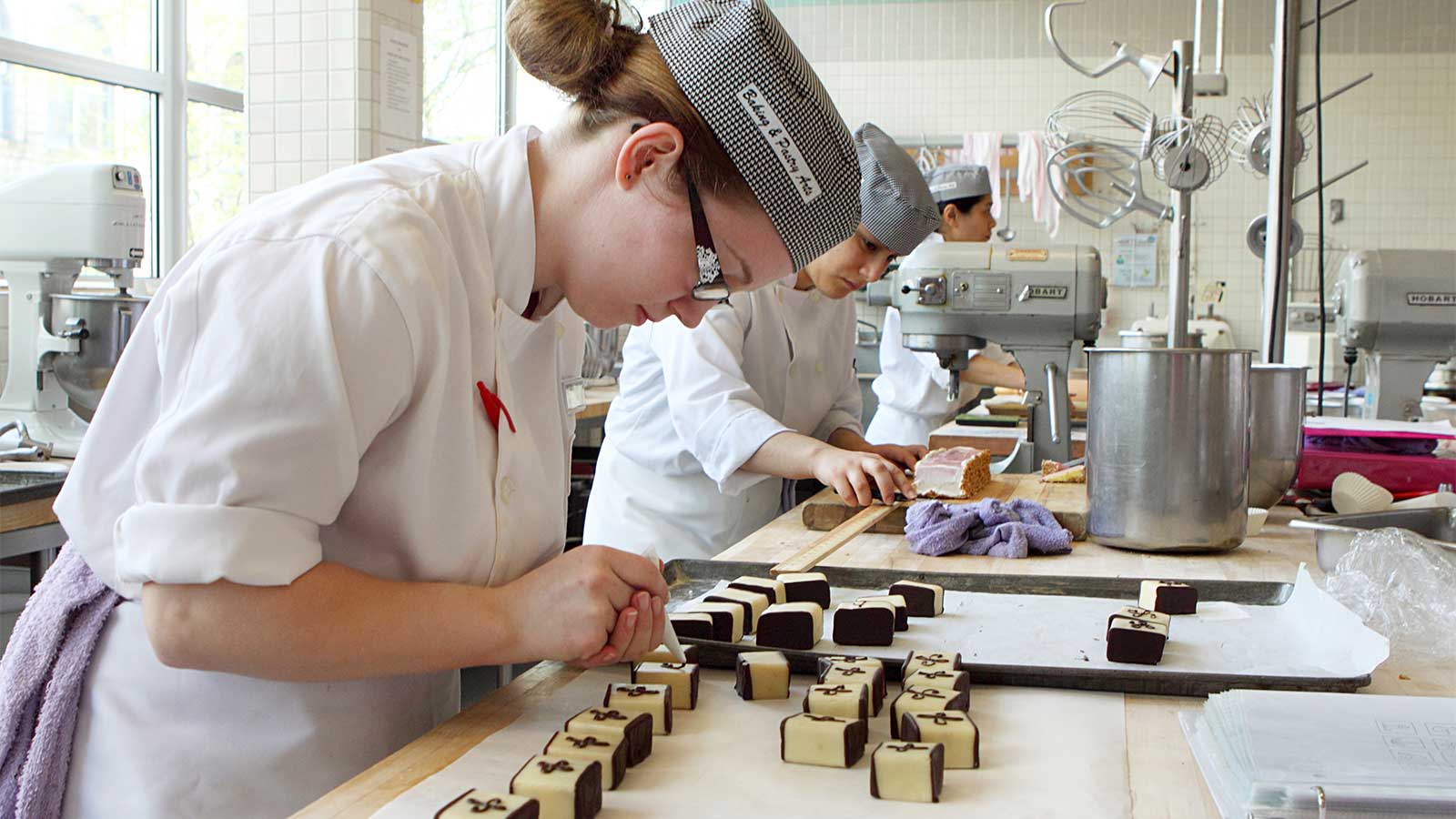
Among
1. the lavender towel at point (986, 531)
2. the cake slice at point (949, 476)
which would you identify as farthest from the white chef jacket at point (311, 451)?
the cake slice at point (949, 476)

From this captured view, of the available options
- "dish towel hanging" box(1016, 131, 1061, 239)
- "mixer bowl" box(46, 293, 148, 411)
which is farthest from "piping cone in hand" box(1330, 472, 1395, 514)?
"dish towel hanging" box(1016, 131, 1061, 239)

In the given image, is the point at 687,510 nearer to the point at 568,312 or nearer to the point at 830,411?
the point at 830,411

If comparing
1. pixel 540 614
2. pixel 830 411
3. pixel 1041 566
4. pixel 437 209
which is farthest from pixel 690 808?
pixel 830 411

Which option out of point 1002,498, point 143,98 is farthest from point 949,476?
point 143,98

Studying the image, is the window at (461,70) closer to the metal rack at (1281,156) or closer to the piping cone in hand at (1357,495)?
the metal rack at (1281,156)

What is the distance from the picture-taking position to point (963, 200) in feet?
13.6

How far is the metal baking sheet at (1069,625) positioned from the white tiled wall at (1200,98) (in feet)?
22.4

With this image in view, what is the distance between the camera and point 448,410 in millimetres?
1169

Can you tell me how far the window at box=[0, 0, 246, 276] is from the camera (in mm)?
3920

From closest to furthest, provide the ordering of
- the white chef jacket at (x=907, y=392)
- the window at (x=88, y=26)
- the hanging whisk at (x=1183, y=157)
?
1. the hanging whisk at (x=1183, y=157)
2. the window at (x=88, y=26)
3. the white chef jacket at (x=907, y=392)

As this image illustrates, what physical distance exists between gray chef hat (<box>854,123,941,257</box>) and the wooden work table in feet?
2.69

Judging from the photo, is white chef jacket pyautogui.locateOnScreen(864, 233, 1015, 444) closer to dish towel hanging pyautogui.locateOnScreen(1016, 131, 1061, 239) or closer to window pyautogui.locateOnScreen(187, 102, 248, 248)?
window pyautogui.locateOnScreen(187, 102, 248, 248)

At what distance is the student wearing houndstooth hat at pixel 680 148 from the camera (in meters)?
1.17

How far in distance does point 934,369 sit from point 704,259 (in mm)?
3117
